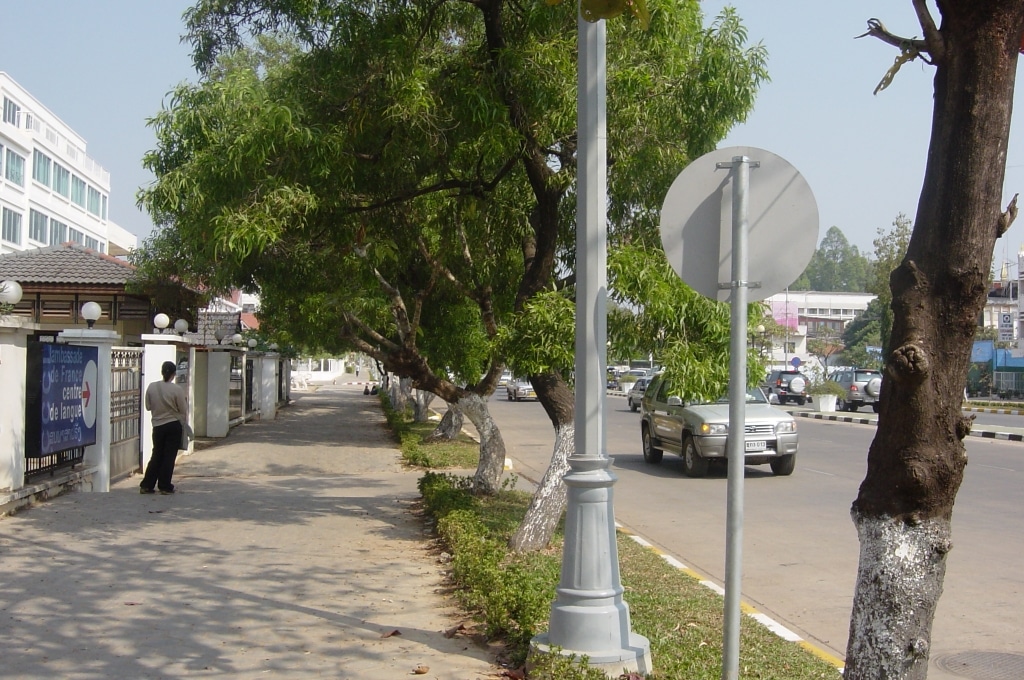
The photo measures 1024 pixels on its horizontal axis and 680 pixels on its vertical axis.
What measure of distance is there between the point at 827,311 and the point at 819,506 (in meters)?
96.8

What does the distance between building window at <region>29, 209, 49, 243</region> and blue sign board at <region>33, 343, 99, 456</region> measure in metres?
42.3

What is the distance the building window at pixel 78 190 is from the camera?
59.0 m

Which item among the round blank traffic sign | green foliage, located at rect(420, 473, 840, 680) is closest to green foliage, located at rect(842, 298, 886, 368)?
green foliage, located at rect(420, 473, 840, 680)

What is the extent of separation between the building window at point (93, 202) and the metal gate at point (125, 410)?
51.2 m

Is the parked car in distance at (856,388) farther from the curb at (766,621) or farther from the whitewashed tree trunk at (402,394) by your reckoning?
the curb at (766,621)

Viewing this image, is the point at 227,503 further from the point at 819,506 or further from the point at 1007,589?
the point at 1007,589

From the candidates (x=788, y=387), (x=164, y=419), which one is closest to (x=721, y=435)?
(x=164, y=419)

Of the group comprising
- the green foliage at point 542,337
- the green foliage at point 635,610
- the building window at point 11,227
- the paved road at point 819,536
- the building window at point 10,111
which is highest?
the building window at point 10,111

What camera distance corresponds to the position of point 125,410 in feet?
48.3

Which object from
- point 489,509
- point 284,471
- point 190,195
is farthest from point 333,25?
point 284,471

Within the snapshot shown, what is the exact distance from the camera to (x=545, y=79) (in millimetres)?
8820

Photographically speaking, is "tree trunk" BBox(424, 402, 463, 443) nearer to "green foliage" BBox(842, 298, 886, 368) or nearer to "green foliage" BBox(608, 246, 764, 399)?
"green foliage" BBox(608, 246, 764, 399)

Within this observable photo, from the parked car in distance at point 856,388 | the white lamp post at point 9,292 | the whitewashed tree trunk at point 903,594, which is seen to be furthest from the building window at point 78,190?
the whitewashed tree trunk at point 903,594

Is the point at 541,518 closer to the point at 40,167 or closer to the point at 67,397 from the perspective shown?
the point at 67,397
